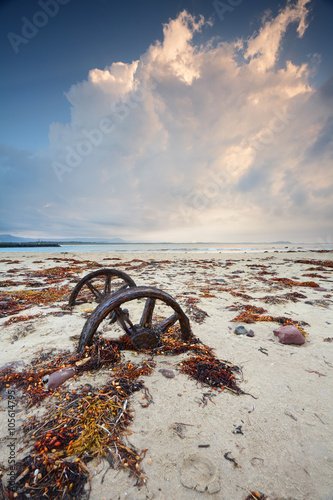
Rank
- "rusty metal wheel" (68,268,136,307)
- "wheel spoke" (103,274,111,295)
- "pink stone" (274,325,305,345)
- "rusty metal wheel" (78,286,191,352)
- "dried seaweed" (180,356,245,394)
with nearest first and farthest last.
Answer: "dried seaweed" (180,356,245,394), "rusty metal wheel" (78,286,191,352), "pink stone" (274,325,305,345), "rusty metal wheel" (68,268,136,307), "wheel spoke" (103,274,111,295)

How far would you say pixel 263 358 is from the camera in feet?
9.14

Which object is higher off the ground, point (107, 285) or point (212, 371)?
point (107, 285)

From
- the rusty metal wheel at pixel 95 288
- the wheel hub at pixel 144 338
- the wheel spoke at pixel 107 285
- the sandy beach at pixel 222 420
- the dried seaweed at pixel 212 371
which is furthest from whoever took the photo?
the wheel spoke at pixel 107 285

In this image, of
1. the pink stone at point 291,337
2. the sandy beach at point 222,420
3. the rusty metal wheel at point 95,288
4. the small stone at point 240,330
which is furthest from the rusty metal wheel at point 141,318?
the pink stone at point 291,337

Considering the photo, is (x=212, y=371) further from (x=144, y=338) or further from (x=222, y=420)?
(x=144, y=338)

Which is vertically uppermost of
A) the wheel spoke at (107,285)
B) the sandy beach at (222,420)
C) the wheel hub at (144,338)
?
the wheel spoke at (107,285)

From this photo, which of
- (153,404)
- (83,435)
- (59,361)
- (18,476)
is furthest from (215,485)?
(59,361)

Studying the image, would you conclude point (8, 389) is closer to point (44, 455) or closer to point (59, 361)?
point (59, 361)

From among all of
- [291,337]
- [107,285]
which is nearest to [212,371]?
[291,337]

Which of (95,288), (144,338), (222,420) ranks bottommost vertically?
(222,420)

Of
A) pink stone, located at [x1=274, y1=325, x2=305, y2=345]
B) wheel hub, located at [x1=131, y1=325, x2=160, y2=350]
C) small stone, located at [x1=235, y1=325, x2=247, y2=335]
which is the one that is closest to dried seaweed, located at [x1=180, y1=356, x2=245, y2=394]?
wheel hub, located at [x1=131, y1=325, x2=160, y2=350]

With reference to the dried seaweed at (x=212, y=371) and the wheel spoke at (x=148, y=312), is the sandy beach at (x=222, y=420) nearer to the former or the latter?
the dried seaweed at (x=212, y=371)

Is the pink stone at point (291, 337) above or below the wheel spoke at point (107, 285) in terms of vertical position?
below

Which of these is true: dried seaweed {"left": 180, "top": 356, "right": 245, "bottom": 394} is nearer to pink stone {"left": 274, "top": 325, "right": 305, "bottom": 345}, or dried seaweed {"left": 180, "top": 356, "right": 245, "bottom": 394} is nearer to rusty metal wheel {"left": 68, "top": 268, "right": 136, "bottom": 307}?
pink stone {"left": 274, "top": 325, "right": 305, "bottom": 345}
